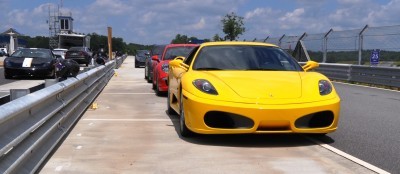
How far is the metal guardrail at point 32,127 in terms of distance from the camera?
376cm

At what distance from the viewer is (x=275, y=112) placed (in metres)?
5.86

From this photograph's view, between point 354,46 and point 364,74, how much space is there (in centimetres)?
326

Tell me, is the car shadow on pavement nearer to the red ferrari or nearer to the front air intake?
the front air intake

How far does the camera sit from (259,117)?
587 cm

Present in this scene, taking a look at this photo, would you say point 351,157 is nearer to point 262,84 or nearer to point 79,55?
point 262,84

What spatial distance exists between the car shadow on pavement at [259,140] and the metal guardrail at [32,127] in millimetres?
1632

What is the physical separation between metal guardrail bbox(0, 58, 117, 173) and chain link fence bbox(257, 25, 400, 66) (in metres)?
14.9

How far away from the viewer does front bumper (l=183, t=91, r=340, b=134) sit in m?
5.88

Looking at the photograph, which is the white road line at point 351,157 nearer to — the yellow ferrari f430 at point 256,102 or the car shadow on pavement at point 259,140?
the car shadow on pavement at point 259,140

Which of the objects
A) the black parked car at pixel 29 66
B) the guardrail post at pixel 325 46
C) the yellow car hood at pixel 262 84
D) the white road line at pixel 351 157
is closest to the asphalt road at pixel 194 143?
the white road line at pixel 351 157

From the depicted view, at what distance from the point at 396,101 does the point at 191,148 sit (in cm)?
767

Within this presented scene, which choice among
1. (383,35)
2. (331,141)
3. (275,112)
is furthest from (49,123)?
(383,35)

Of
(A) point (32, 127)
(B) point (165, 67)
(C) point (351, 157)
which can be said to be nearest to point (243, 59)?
(C) point (351, 157)

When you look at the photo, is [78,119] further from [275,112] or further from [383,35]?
[383,35]
